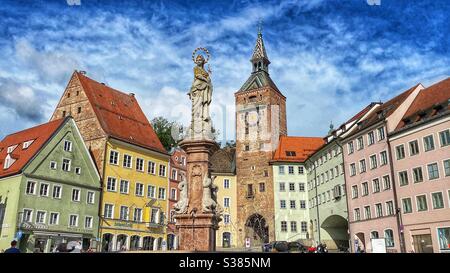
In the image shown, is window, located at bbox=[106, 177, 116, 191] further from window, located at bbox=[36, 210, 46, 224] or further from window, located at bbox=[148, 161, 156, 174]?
window, located at bbox=[36, 210, 46, 224]

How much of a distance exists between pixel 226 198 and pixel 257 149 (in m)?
9.19

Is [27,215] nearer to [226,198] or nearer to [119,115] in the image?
[119,115]

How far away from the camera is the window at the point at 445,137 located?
111ft

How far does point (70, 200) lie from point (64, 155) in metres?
4.17

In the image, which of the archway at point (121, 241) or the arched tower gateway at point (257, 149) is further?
the arched tower gateway at point (257, 149)

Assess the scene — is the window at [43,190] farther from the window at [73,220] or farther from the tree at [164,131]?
the tree at [164,131]

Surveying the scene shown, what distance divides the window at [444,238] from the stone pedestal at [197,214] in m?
23.5

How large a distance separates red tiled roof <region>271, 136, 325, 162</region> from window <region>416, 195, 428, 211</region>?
2774cm

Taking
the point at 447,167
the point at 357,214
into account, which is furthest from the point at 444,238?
the point at 357,214

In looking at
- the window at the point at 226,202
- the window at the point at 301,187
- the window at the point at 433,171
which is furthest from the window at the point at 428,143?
the window at the point at 226,202
